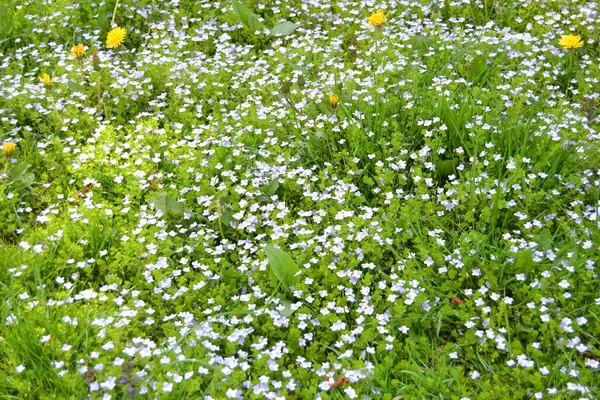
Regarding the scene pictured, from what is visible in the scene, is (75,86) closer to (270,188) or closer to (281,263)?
(270,188)

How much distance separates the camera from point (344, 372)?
2889 mm

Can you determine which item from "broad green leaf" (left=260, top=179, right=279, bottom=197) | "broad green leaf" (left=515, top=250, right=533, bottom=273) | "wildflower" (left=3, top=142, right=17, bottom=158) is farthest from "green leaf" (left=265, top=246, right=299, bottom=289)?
"wildflower" (left=3, top=142, right=17, bottom=158)

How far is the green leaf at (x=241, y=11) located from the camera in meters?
5.59

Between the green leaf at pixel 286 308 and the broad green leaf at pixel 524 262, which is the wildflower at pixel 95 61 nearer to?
the green leaf at pixel 286 308

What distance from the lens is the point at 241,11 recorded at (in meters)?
5.59

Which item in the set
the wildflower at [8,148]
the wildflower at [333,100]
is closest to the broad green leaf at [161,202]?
the wildflower at [8,148]

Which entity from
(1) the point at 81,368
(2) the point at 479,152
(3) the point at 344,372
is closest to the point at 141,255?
(1) the point at 81,368

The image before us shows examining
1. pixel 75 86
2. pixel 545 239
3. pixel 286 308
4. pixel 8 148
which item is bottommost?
pixel 286 308

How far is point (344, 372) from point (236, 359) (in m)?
0.47

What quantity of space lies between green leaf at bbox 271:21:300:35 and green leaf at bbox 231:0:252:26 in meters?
0.26

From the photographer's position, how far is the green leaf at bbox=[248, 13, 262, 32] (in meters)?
5.57

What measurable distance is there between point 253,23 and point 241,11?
0.14m

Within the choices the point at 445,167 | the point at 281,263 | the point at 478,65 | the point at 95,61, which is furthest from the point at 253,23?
the point at 281,263

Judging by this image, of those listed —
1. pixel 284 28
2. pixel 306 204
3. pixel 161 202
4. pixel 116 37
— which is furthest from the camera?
pixel 284 28
